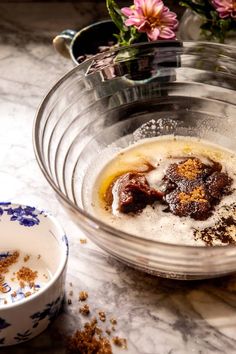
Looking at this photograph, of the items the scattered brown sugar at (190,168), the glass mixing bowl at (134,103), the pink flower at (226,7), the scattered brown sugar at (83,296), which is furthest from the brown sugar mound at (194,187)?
the pink flower at (226,7)

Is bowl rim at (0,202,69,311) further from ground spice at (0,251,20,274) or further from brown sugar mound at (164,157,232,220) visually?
brown sugar mound at (164,157,232,220)

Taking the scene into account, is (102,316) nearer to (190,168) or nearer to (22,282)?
(22,282)

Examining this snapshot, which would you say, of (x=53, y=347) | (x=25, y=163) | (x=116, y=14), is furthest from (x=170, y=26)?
(x=53, y=347)

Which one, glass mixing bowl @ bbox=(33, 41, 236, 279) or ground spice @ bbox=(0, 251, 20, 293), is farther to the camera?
glass mixing bowl @ bbox=(33, 41, 236, 279)

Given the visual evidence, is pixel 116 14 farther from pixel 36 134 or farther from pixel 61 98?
pixel 36 134

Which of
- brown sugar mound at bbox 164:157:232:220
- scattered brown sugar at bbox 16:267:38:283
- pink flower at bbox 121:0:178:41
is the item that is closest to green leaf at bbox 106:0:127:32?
pink flower at bbox 121:0:178:41
